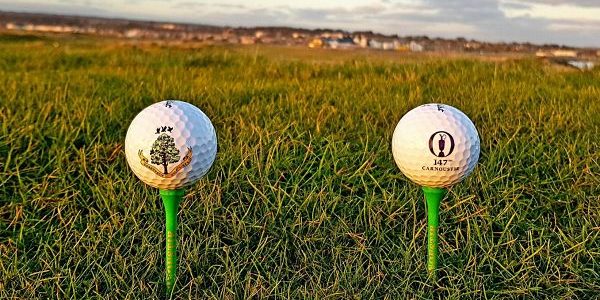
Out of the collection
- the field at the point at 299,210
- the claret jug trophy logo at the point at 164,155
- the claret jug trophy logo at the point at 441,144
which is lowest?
the field at the point at 299,210

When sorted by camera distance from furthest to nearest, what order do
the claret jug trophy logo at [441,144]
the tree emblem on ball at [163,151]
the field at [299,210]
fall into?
the field at [299,210]
the claret jug trophy logo at [441,144]
the tree emblem on ball at [163,151]

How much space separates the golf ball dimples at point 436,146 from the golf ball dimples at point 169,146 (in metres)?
0.78

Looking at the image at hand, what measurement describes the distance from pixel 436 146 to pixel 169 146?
988 millimetres

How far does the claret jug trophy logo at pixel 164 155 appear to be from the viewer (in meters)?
2.12

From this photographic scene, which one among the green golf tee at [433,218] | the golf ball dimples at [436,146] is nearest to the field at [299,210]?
the green golf tee at [433,218]

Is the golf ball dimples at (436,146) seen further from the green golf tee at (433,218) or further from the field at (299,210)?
the field at (299,210)

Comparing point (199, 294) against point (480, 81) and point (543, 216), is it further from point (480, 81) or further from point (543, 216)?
point (480, 81)

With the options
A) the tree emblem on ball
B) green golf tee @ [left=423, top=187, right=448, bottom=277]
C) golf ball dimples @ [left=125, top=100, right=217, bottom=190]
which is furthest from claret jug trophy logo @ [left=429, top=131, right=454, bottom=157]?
the tree emblem on ball

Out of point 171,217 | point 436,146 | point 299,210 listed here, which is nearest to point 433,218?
point 436,146

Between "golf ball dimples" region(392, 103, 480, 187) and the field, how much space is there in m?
0.47

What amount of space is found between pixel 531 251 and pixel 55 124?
271 centimetres

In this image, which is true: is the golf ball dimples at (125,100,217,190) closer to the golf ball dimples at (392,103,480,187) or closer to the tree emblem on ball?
the tree emblem on ball

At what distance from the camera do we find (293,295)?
95.4 inches

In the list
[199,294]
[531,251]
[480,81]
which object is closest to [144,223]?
[199,294]
